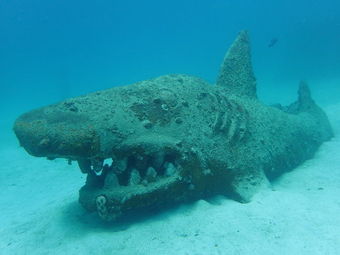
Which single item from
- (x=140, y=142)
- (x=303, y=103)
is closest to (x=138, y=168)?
(x=140, y=142)

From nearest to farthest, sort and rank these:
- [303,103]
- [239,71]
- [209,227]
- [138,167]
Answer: [209,227], [138,167], [239,71], [303,103]

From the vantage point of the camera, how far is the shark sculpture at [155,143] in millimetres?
4223

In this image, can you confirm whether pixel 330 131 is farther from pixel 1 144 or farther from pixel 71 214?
pixel 1 144

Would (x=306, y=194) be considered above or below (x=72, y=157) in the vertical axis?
below

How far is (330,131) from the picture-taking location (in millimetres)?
9375

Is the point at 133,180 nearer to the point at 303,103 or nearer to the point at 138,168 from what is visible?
the point at 138,168

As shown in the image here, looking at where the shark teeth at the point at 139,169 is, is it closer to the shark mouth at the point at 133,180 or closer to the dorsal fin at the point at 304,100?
the shark mouth at the point at 133,180

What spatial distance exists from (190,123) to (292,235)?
224cm

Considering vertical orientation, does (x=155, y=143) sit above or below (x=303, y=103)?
below

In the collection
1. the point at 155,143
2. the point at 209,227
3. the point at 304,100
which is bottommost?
the point at 209,227

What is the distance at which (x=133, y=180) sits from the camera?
443cm

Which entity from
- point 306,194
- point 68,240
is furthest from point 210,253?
point 306,194

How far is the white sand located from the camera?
3.69 m

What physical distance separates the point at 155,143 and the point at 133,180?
643 mm
